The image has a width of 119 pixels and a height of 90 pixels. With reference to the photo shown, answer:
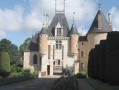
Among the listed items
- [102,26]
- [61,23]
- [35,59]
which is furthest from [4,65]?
[61,23]

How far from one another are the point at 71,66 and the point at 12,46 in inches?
1796

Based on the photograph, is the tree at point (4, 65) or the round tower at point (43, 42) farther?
the round tower at point (43, 42)

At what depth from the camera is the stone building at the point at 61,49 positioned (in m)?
68.2

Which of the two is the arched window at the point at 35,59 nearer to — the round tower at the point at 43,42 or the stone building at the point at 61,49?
the stone building at the point at 61,49

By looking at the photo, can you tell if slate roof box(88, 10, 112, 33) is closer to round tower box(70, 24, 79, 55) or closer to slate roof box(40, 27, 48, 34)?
round tower box(70, 24, 79, 55)

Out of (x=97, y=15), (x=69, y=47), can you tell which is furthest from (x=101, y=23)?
(x=69, y=47)

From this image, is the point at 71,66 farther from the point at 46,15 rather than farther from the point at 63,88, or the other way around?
the point at 63,88

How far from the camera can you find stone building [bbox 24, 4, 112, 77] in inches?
2687

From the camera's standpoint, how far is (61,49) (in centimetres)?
6988

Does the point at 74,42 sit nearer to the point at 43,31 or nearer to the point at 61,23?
the point at 61,23

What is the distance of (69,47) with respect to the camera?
228ft

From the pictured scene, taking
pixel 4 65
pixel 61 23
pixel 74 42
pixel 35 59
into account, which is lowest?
pixel 4 65

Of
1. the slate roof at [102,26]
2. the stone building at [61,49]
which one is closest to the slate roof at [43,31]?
the stone building at [61,49]

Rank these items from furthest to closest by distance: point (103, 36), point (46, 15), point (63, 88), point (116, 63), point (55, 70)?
1. point (46, 15)
2. point (55, 70)
3. point (103, 36)
4. point (116, 63)
5. point (63, 88)
